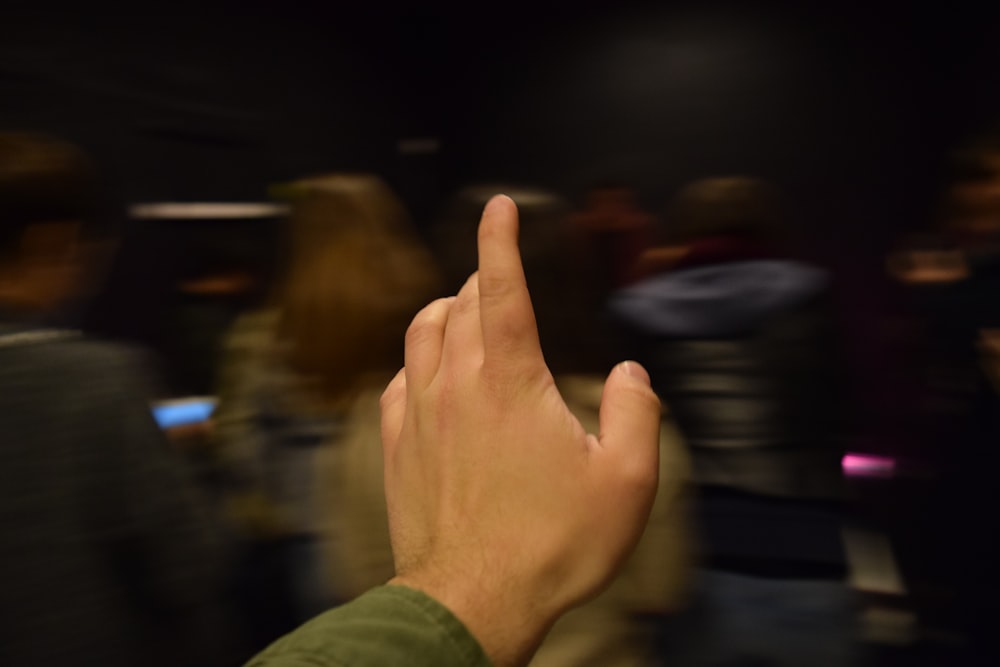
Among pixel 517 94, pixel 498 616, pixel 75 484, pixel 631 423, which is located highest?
pixel 517 94

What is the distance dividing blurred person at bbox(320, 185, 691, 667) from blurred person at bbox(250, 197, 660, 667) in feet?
3.00

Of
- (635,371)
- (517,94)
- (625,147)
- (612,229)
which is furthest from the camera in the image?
(517,94)

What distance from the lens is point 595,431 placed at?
1535 millimetres

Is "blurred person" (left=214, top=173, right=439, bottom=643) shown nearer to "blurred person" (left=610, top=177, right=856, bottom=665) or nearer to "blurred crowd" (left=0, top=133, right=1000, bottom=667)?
"blurred crowd" (left=0, top=133, right=1000, bottom=667)

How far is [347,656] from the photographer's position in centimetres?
55

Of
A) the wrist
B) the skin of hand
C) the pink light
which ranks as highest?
the skin of hand

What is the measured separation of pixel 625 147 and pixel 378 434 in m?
3.82

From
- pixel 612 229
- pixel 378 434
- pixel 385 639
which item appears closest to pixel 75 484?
pixel 378 434

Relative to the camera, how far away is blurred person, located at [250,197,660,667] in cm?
57

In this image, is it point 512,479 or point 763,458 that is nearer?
point 512,479

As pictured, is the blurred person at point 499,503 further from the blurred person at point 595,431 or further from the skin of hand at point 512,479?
the blurred person at point 595,431

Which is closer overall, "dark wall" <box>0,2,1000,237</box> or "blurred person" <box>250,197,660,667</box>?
"blurred person" <box>250,197,660,667</box>

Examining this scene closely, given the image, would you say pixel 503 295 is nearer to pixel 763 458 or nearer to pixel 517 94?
pixel 763 458

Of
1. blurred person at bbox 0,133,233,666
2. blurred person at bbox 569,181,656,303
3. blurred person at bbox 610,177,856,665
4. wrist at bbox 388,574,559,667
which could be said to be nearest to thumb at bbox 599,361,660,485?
wrist at bbox 388,574,559,667
